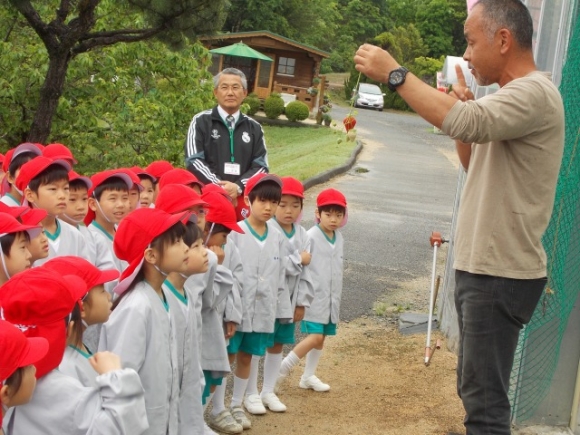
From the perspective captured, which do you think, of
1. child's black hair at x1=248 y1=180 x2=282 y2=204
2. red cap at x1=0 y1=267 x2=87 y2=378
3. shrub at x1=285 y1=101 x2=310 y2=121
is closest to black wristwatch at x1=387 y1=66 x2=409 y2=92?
red cap at x1=0 y1=267 x2=87 y2=378

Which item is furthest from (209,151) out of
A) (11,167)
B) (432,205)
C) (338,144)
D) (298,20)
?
(298,20)

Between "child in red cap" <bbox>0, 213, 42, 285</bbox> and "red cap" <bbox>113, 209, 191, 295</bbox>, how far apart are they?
479 millimetres

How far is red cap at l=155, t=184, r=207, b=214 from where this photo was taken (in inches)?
182

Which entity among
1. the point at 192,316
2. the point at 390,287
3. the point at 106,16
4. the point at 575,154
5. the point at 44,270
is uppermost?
the point at 106,16

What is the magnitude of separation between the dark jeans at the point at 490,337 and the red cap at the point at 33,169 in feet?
8.61

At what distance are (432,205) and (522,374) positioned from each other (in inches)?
471

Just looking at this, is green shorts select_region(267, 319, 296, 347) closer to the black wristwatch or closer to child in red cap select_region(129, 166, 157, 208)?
child in red cap select_region(129, 166, 157, 208)

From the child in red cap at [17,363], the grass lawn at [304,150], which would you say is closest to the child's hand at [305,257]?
the child in red cap at [17,363]

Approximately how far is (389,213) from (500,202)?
11.9 m

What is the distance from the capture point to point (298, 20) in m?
56.9

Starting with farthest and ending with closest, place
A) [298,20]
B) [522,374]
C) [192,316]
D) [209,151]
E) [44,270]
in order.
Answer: [298,20] < [209,151] < [522,374] < [192,316] < [44,270]

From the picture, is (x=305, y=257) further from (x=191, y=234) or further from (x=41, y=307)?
(x=41, y=307)

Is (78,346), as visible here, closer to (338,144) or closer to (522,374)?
(522,374)

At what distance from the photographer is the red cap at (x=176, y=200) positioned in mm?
4629
